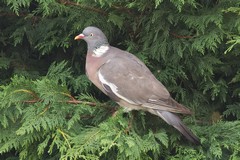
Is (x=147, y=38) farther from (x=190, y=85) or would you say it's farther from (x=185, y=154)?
(x=185, y=154)

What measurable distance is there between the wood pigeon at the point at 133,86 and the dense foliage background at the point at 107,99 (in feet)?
0.37

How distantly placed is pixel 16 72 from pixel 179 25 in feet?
4.46

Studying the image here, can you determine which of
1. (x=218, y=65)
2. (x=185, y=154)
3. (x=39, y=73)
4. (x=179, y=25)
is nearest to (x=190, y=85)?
(x=218, y=65)

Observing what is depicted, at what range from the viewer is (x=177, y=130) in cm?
290

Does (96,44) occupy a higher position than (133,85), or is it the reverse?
(96,44)

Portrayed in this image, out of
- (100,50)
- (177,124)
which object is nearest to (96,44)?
(100,50)

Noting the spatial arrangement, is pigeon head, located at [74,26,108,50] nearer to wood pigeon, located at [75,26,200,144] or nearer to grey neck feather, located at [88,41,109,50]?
grey neck feather, located at [88,41,109,50]

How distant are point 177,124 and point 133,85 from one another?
0.41m

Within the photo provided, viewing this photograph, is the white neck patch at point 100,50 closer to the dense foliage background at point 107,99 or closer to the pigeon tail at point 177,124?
the dense foliage background at point 107,99

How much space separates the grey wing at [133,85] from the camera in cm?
286

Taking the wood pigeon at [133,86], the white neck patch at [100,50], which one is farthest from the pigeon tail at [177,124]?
the white neck patch at [100,50]

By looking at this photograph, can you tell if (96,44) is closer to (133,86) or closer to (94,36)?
(94,36)

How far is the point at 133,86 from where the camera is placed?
2.90 metres

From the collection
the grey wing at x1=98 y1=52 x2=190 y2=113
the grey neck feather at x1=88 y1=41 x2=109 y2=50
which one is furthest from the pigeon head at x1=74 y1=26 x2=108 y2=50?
the grey wing at x1=98 y1=52 x2=190 y2=113
